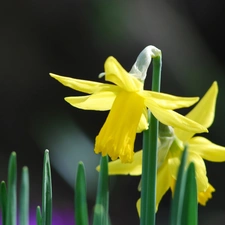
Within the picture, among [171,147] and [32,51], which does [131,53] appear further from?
[171,147]

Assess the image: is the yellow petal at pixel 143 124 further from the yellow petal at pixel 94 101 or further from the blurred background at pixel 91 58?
the blurred background at pixel 91 58

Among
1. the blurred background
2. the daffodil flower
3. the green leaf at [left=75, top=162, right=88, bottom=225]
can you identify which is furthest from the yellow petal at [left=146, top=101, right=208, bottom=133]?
the blurred background

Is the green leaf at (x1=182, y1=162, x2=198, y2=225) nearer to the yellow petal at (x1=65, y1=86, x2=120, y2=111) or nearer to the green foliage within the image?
the green foliage

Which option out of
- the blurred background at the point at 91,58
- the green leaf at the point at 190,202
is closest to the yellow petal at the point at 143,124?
the green leaf at the point at 190,202

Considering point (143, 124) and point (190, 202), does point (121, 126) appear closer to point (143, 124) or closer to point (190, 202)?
point (143, 124)

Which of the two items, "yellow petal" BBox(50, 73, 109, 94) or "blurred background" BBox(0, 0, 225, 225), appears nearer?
"yellow petal" BBox(50, 73, 109, 94)

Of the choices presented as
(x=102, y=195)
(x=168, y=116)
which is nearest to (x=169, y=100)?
(x=168, y=116)
